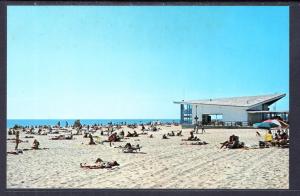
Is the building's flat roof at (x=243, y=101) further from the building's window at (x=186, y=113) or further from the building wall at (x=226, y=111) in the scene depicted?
the building's window at (x=186, y=113)

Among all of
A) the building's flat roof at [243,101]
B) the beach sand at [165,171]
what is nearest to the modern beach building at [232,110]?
the building's flat roof at [243,101]

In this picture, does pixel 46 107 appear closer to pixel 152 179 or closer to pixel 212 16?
pixel 212 16

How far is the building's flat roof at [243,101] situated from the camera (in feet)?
109

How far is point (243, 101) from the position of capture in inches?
1340

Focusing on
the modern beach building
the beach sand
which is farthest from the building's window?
the beach sand

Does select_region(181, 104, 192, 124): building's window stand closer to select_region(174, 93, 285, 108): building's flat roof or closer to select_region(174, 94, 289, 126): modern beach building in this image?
select_region(174, 94, 289, 126): modern beach building

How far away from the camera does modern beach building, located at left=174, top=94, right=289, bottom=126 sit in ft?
109

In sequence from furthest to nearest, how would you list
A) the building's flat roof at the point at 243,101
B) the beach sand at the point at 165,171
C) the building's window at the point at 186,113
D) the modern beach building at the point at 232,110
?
the building's window at the point at 186,113, the building's flat roof at the point at 243,101, the modern beach building at the point at 232,110, the beach sand at the point at 165,171

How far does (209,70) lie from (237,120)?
1790 centimetres

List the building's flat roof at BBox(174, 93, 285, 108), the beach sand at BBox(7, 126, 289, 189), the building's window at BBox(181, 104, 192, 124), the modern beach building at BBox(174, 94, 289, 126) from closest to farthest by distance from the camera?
the beach sand at BBox(7, 126, 289, 189) < the modern beach building at BBox(174, 94, 289, 126) < the building's flat roof at BBox(174, 93, 285, 108) < the building's window at BBox(181, 104, 192, 124)

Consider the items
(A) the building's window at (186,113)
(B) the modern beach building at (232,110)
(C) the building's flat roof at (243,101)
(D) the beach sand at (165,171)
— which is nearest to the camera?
(D) the beach sand at (165,171)

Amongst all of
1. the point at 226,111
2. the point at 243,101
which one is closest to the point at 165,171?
the point at 226,111

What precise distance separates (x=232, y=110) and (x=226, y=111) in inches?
17.4

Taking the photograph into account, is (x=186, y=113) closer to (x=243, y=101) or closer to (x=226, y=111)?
(x=226, y=111)
